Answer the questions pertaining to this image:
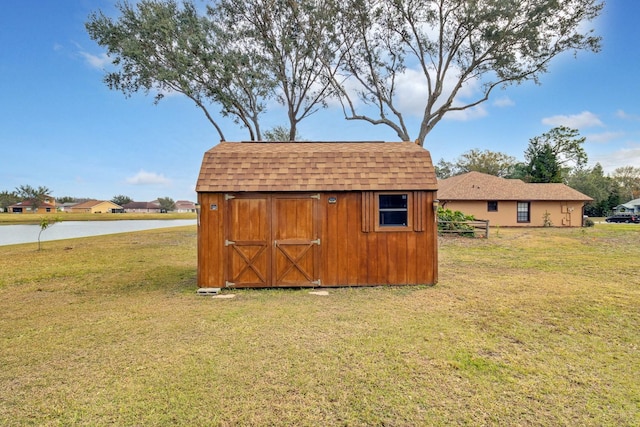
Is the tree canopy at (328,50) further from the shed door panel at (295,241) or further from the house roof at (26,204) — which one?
the house roof at (26,204)

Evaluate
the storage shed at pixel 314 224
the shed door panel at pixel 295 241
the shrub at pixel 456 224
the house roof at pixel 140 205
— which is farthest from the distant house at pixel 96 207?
the shed door panel at pixel 295 241

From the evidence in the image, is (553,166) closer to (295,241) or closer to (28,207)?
(295,241)

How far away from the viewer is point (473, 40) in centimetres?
1691

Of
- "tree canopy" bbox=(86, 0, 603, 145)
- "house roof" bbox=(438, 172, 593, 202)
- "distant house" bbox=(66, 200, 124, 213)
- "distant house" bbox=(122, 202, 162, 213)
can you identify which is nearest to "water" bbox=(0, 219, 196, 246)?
"tree canopy" bbox=(86, 0, 603, 145)

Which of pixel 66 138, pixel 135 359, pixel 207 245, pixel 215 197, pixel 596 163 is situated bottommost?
pixel 135 359

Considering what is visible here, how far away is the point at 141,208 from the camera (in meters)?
96.4

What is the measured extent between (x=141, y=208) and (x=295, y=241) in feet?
348

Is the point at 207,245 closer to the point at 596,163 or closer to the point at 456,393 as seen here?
the point at 456,393

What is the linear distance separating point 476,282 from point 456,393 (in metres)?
5.29

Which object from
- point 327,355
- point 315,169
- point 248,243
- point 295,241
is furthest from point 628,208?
point 327,355

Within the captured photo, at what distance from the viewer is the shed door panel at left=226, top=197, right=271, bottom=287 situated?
7.05 m

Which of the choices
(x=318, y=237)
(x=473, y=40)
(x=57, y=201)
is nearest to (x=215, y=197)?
(x=318, y=237)

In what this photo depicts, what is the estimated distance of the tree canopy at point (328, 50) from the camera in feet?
51.6

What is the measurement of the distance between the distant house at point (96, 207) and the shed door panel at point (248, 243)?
304 ft
